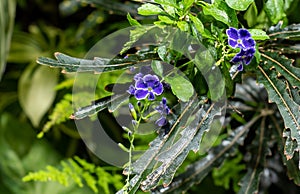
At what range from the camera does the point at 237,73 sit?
639 millimetres

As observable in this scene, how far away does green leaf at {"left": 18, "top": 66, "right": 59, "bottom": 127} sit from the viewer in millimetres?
1107

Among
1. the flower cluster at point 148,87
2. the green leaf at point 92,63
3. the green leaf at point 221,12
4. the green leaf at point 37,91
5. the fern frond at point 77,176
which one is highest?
the green leaf at point 221,12

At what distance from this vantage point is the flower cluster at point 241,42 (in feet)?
1.83

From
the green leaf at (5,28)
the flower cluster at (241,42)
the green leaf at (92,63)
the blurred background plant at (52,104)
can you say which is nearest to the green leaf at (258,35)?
the flower cluster at (241,42)

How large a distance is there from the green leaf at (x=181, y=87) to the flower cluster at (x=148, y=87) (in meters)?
0.01

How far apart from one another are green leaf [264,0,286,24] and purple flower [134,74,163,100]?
0.20 meters

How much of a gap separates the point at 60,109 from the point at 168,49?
0.33 metres

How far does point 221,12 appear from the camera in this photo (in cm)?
58

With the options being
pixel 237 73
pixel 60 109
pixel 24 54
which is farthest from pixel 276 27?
pixel 24 54

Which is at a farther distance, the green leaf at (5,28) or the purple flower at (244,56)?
the green leaf at (5,28)

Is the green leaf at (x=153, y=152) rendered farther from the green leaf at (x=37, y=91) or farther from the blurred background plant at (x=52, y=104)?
the green leaf at (x=37, y=91)

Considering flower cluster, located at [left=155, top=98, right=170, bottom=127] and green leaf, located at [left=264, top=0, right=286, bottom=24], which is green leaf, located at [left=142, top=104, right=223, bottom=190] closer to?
flower cluster, located at [left=155, top=98, right=170, bottom=127]

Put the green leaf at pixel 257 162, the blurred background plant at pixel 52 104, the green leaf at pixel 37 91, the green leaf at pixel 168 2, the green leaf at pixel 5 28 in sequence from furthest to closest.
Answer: the green leaf at pixel 37 91, the green leaf at pixel 5 28, the blurred background plant at pixel 52 104, the green leaf at pixel 257 162, the green leaf at pixel 168 2

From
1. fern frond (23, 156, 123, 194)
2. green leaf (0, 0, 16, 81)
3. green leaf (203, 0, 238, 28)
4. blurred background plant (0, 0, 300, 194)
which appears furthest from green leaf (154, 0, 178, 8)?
green leaf (0, 0, 16, 81)
